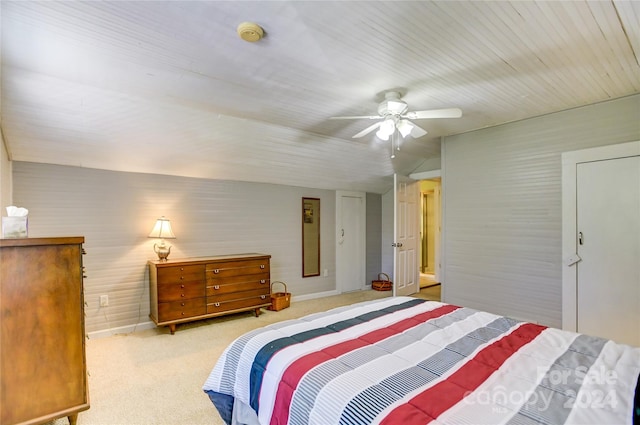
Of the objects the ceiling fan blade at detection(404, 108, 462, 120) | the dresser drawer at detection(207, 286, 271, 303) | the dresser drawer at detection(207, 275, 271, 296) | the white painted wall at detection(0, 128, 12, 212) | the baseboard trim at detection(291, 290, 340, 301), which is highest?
the ceiling fan blade at detection(404, 108, 462, 120)

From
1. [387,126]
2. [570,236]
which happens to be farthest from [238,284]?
[570,236]

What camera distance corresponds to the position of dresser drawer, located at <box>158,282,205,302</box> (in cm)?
353

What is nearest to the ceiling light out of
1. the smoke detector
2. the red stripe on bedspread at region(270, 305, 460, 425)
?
the smoke detector

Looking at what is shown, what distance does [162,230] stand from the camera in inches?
147

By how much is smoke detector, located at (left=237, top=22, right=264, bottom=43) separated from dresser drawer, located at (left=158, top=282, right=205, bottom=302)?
110 inches

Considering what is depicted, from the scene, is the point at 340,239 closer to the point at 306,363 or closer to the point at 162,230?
the point at 162,230

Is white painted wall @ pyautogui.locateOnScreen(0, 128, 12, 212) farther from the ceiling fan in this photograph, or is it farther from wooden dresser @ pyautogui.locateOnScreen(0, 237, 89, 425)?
the ceiling fan

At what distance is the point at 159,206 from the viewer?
12.9 ft

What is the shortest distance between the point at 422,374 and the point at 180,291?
10.0ft

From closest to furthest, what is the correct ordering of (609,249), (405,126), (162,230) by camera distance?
(405,126)
(609,249)
(162,230)

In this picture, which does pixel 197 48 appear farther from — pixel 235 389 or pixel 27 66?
pixel 235 389

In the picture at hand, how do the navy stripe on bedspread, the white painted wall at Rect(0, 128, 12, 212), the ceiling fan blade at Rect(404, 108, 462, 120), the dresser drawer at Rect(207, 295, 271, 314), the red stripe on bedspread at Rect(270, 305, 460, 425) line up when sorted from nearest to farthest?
the red stripe on bedspread at Rect(270, 305, 460, 425) → the navy stripe on bedspread → the ceiling fan blade at Rect(404, 108, 462, 120) → the white painted wall at Rect(0, 128, 12, 212) → the dresser drawer at Rect(207, 295, 271, 314)

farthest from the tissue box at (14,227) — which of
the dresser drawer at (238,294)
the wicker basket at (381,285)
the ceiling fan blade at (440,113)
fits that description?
the wicker basket at (381,285)

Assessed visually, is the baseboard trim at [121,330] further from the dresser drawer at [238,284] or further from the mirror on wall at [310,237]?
the mirror on wall at [310,237]
